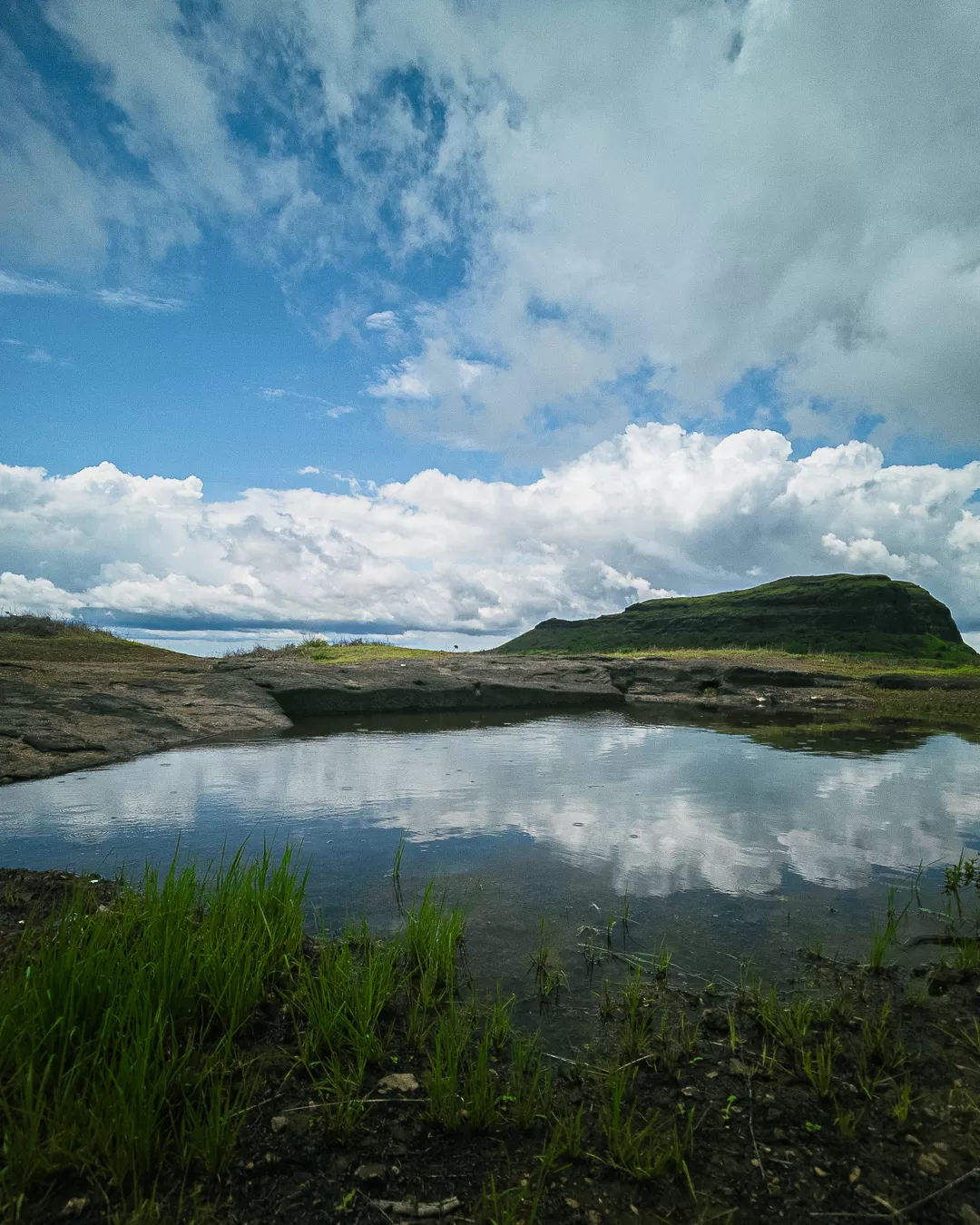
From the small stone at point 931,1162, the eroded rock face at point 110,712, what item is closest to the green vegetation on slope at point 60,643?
the eroded rock face at point 110,712

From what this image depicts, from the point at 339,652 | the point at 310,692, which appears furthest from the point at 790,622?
the point at 310,692

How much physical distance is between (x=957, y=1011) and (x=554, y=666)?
18258 mm

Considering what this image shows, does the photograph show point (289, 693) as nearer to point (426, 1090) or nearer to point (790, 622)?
point (426, 1090)

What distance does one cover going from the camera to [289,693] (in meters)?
15.8

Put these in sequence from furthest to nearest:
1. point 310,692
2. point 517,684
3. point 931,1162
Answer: point 517,684 < point 310,692 < point 931,1162

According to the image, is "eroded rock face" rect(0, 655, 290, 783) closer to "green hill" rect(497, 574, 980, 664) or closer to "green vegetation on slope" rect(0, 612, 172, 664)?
"green vegetation on slope" rect(0, 612, 172, 664)

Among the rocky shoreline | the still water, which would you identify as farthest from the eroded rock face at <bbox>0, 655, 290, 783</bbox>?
the still water

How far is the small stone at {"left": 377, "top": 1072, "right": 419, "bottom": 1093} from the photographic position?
2410mm

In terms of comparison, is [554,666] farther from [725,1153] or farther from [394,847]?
[725,1153]

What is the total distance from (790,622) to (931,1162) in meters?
102

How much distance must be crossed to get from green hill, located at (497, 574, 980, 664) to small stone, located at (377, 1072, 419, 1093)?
283 feet

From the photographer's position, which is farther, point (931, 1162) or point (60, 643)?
point (60, 643)

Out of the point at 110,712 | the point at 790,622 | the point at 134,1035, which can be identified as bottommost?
the point at 134,1035

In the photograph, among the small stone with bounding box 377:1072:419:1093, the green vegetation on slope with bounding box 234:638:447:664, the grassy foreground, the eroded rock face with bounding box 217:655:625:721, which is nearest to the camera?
the grassy foreground
